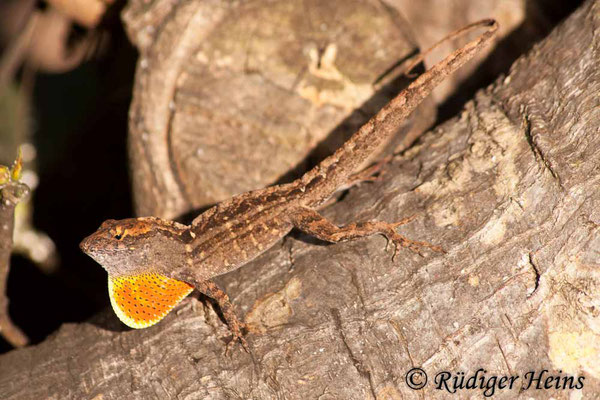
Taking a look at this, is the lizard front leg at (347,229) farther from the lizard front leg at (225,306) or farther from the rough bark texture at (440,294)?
the lizard front leg at (225,306)

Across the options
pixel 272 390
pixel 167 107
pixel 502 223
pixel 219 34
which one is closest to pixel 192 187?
pixel 167 107

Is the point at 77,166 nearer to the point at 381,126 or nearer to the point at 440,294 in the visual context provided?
the point at 381,126

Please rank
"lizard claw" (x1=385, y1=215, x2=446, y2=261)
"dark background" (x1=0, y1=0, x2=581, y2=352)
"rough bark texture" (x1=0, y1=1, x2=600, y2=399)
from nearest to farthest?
"rough bark texture" (x1=0, y1=1, x2=600, y2=399)
"lizard claw" (x1=385, y1=215, x2=446, y2=261)
"dark background" (x1=0, y1=0, x2=581, y2=352)

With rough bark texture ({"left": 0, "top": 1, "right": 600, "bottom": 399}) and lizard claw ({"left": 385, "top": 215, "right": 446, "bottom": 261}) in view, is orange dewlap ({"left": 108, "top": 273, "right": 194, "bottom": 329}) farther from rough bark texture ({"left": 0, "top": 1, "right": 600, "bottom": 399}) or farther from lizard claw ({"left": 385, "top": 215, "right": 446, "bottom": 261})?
lizard claw ({"left": 385, "top": 215, "right": 446, "bottom": 261})

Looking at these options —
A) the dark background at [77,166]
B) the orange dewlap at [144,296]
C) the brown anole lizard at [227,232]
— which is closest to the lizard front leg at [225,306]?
the brown anole lizard at [227,232]

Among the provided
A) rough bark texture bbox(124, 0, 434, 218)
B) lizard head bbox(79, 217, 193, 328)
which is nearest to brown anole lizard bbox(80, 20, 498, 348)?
lizard head bbox(79, 217, 193, 328)

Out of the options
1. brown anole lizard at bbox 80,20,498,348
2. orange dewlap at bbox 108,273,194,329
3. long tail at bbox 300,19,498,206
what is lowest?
orange dewlap at bbox 108,273,194,329

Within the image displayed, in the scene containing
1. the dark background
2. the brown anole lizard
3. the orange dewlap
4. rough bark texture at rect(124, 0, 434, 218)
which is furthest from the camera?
the dark background

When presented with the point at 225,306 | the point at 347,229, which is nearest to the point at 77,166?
the point at 225,306
